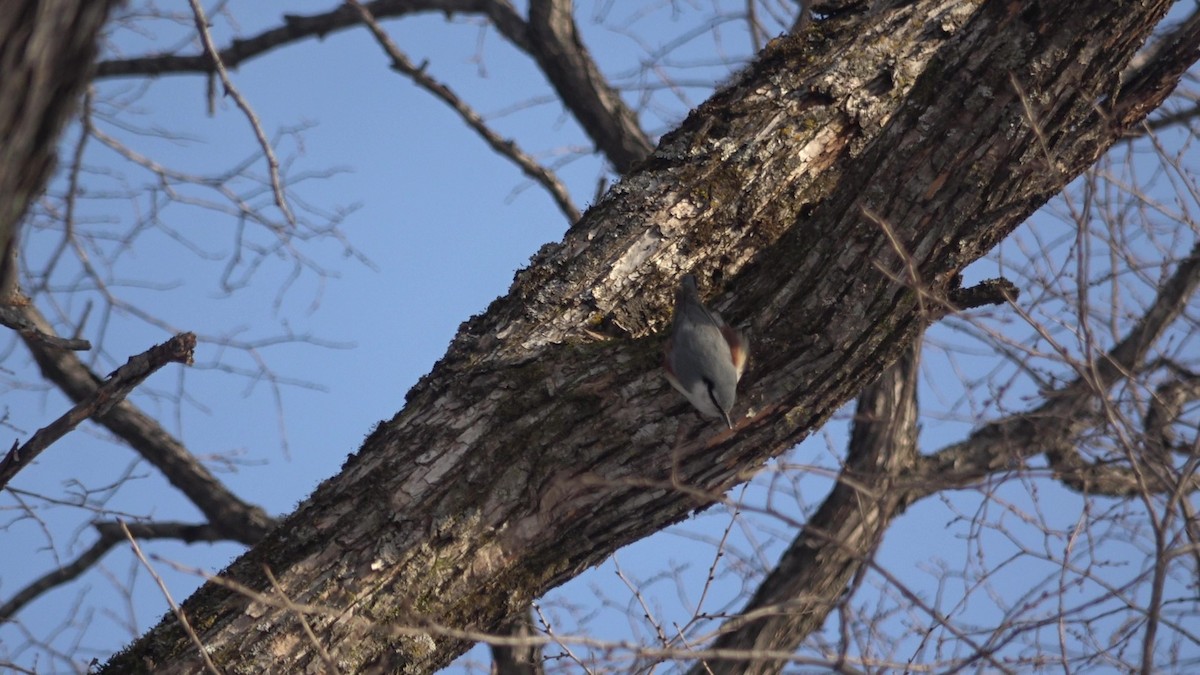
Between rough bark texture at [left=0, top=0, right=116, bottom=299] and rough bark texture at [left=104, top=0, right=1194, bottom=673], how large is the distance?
5.36 feet

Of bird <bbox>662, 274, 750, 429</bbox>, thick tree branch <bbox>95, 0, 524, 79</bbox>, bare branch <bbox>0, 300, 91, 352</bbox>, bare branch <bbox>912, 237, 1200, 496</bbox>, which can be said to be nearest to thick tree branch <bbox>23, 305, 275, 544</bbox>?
thick tree branch <bbox>95, 0, 524, 79</bbox>

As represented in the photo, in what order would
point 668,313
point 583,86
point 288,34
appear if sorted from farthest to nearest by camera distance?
point 288,34 < point 583,86 < point 668,313

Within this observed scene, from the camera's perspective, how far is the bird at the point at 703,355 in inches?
103

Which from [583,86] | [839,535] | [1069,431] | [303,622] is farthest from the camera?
[583,86]

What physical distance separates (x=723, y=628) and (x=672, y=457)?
480mm

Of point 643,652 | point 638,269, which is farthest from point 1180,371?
point 643,652

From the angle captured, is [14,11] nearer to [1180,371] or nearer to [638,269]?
[638,269]

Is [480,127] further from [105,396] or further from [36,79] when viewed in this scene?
[36,79]

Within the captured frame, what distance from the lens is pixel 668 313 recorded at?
297 cm

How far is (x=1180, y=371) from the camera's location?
5051mm

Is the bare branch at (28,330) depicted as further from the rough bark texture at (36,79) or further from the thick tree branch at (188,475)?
the thick tree branch at (188,475)

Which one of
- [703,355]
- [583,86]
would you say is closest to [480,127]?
[583,86]

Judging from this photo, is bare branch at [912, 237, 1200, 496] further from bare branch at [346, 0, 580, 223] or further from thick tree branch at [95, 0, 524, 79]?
thick tree branch at [95, 0, 524, 79]

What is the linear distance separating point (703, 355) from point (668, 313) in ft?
1.28
